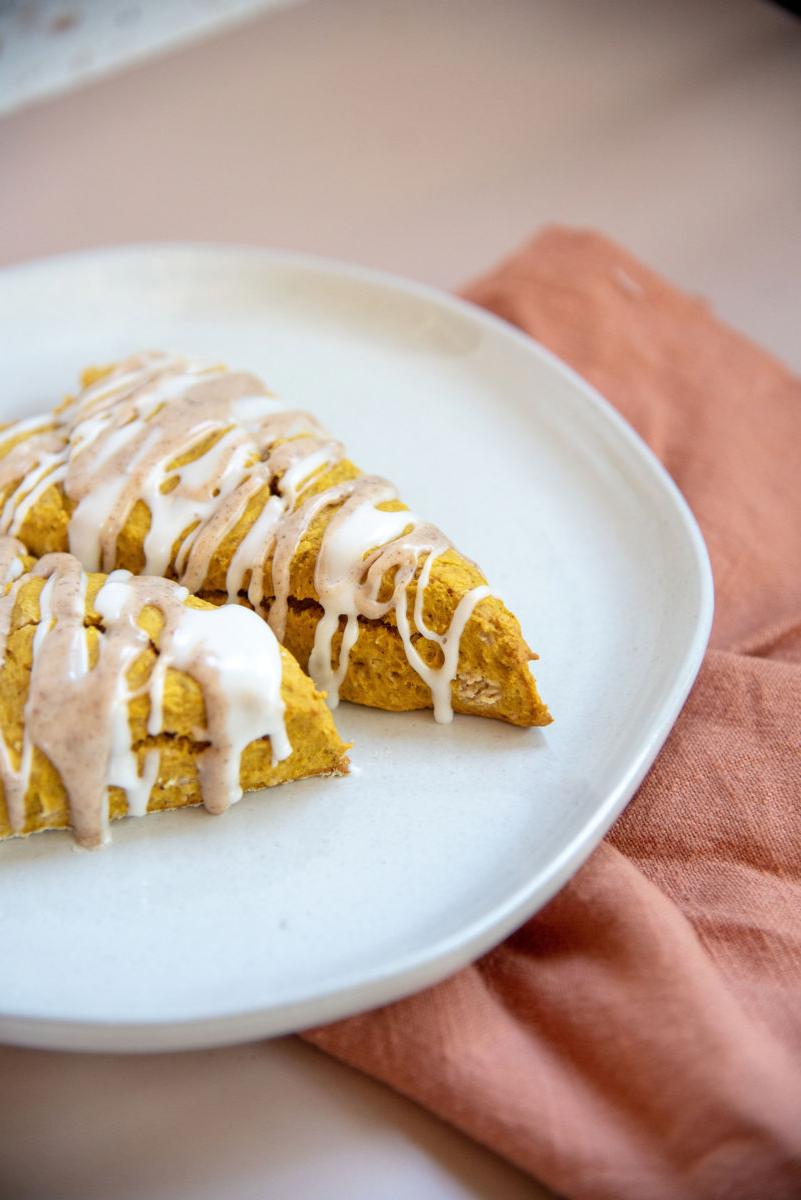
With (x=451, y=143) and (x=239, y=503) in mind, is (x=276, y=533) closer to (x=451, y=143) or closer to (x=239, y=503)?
(x=239, y=503)

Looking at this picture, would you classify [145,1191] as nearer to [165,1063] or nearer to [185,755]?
[165,1063]

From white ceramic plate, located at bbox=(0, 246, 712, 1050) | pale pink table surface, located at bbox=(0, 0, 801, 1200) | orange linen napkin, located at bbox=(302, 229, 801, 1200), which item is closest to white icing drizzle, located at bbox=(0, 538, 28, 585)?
white ceramic plate, located at bbox=(0, 246, 712, 1050)

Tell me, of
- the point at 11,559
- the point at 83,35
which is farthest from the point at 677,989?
the point at 83,35

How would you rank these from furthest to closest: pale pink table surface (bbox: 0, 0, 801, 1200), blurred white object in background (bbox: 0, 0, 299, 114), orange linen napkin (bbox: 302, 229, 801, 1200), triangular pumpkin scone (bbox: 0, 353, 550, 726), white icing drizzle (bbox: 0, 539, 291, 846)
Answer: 1. blurred white object in background (bbox: 0, 0, 299, 114)
2. pale pink table surface (bbox: 0, 0, 801, 1200)
3. triangular pumpkin scone (bbox: 0, 353, 550, 726)
4. white icing drizzle (bbox: 0, 539, 291, 846)
5. orange linen napkin (bbox: 302, 229, 801, 1200)

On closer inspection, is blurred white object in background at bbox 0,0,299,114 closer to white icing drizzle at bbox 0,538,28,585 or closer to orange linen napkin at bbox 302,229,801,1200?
white icing drizzle at bbox 0,538,28,585

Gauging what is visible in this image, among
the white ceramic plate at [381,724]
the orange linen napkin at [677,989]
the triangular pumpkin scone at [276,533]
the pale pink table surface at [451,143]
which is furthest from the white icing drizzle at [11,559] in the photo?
the pale pink table surface at [451,143]

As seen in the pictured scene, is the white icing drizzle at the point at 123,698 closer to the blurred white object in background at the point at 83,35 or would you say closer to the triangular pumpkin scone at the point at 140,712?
the triangular pumpkin scone at the point at 140,712
